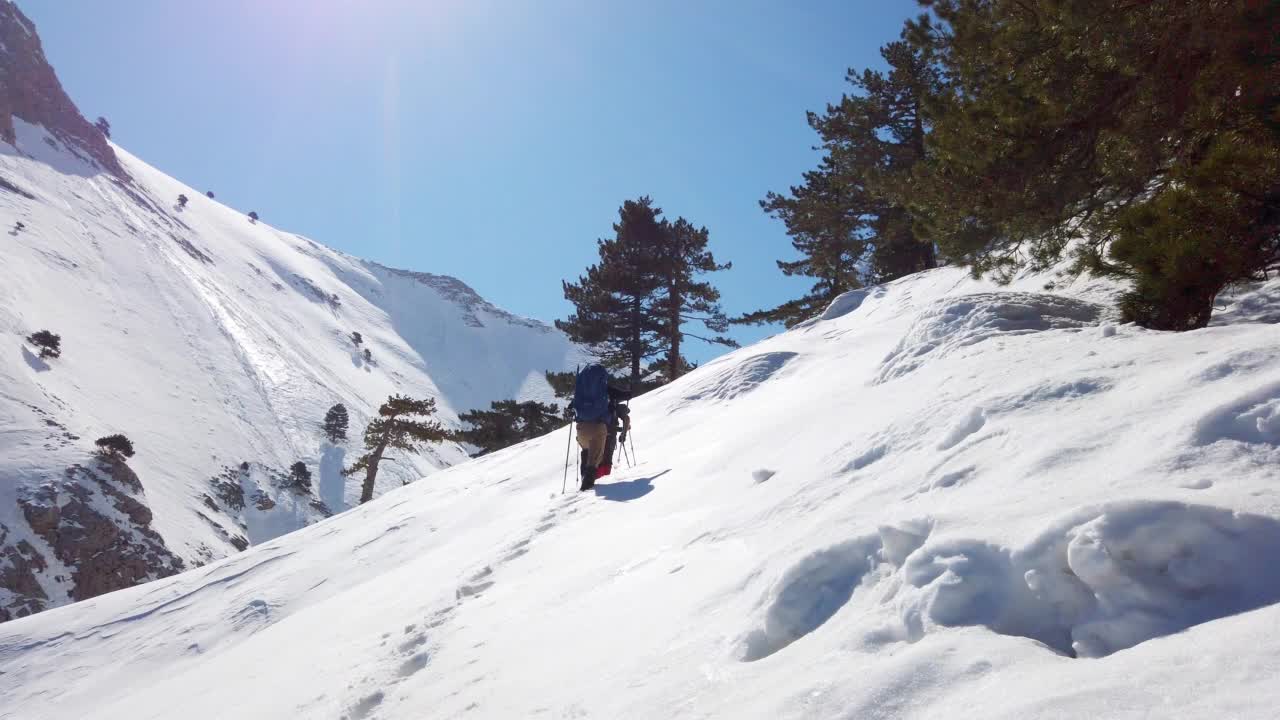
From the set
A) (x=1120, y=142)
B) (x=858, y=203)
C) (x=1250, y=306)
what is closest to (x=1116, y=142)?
(x=1120, y=142)

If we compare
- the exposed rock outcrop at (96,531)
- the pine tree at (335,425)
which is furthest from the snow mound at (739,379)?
the pine tree at (335,425)

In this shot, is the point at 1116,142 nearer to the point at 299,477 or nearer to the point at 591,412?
the point at 591,412

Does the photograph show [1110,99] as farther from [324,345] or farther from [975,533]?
[324,345]

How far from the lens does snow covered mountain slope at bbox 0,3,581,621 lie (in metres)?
33.6

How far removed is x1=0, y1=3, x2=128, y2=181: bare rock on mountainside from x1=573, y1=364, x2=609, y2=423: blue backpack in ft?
372

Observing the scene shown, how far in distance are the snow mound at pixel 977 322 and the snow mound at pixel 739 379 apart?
4256 mm

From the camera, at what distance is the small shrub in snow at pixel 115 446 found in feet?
124

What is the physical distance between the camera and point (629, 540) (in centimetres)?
564

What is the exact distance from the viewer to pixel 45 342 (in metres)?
45.3

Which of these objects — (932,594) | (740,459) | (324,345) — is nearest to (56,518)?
(740,459)

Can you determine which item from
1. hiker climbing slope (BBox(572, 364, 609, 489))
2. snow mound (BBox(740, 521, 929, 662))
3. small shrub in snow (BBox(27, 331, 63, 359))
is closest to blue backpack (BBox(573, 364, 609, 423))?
hiker climbing slope (BBox(572, 364, 609, 489))

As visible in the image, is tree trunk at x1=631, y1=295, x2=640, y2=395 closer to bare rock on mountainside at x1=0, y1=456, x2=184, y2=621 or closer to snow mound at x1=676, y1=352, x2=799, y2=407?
snow mound at x1=676, y1=352, x2=799, y2=407

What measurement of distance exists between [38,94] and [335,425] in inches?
3107

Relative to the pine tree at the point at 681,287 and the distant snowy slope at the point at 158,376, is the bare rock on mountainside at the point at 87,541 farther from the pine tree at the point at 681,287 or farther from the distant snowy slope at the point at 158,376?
the pine tree at the point at 681,287
